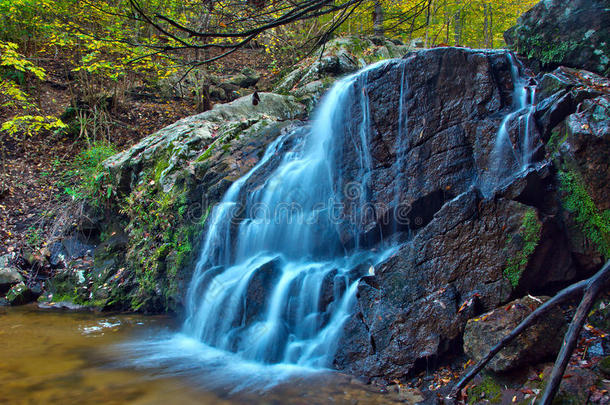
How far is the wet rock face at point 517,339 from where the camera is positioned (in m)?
3.44

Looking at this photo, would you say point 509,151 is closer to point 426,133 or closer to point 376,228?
point 426,133

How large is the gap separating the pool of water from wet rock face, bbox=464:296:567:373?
0.98 meters

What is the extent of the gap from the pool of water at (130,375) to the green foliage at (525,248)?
1.84 m

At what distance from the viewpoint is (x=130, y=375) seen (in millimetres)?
4469

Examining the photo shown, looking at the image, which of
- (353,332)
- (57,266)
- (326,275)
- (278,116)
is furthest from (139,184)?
(353,332)

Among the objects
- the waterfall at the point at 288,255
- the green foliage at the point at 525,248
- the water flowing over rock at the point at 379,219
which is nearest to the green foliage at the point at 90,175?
the water flowing over rock at the point at 379,219

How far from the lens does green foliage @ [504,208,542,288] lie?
415cm

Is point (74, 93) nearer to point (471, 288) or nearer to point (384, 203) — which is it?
point (384, 203)

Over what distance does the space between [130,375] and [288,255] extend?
2.80 m

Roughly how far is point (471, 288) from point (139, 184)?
755 centimetres

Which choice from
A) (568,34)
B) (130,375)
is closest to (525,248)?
(568,34)

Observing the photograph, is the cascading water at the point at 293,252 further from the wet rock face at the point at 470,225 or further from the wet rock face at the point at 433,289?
the wet rock face at the point at 433,289

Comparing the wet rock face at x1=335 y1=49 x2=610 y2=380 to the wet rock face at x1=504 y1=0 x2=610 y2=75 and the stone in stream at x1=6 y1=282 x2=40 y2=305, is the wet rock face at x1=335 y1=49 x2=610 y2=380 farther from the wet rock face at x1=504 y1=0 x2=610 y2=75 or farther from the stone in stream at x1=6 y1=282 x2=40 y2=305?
the stone in stream at x1=6 y1=282 x2=40 y2=305

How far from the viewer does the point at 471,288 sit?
4281 millimetres
